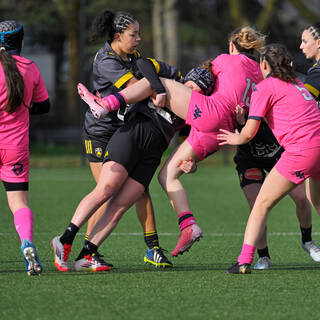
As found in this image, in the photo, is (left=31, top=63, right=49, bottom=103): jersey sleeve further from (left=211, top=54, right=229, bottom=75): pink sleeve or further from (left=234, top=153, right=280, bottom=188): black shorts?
(left=234, top=153, right=280, bottom=188): black shorts

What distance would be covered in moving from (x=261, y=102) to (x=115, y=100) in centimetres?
119

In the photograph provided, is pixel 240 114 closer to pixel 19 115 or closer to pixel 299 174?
pixel 299 174

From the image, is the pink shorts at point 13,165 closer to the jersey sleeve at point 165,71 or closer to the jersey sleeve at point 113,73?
the jersey sleeve at point 113,73

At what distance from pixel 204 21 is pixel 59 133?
42.0 feet

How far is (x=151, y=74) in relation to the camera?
669 centimetres

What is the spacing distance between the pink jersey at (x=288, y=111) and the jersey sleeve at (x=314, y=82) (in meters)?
0.57

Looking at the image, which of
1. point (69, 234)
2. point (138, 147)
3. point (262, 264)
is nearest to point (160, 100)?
point (138, 147)

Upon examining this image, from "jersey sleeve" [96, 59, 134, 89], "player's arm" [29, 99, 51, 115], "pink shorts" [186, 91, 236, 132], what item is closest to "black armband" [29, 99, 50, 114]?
"player's arm" [29, 99, 51, 115]

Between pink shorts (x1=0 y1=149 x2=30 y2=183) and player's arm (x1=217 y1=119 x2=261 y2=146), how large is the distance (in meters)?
1.61

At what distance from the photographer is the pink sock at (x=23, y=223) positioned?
20.9 feet

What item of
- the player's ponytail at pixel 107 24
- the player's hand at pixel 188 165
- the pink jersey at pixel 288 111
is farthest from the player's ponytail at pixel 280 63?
the player's ponytail at pixel 107 24

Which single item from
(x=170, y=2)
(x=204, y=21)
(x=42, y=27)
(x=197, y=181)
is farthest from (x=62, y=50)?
(x=197, y=181)

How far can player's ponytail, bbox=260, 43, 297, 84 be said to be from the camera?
6426mm

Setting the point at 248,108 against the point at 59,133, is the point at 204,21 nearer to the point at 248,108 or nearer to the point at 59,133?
the point at 59,133
